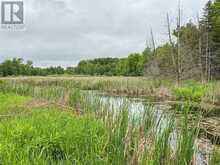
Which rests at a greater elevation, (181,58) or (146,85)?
(181,58)

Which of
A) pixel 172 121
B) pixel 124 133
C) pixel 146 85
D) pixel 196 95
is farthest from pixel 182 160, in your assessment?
pixel 146 85

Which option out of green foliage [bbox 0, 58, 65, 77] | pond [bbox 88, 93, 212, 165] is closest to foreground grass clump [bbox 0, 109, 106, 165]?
pond [bbox 88, 93, 212, 165]

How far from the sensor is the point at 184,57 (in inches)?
1032

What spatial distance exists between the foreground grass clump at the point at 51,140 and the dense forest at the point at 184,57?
1917 cm

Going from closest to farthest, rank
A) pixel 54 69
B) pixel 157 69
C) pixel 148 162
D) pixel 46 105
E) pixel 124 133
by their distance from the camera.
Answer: pixel 148 162 → pixel 124 133 → pixel 46 105 → pixel 157 69 → pixel 54 69

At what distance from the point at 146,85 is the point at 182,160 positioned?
2066cm

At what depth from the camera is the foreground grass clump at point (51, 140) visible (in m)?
4.88

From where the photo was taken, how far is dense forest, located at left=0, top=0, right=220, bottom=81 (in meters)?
26.5

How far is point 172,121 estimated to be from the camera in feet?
15.3

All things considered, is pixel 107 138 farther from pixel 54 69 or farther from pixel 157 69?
pixel 54 69

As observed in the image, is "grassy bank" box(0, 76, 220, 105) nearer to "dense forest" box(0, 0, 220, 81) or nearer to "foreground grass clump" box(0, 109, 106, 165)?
"dense forest" box(0, 0, 220, 81)

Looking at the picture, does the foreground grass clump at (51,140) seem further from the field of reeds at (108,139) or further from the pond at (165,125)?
the pond at (165,125)

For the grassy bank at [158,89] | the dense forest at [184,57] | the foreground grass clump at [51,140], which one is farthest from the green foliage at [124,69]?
the foreground grass clump at [51,140]

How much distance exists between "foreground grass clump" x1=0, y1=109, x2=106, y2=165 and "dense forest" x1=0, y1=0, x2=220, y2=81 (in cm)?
1917
